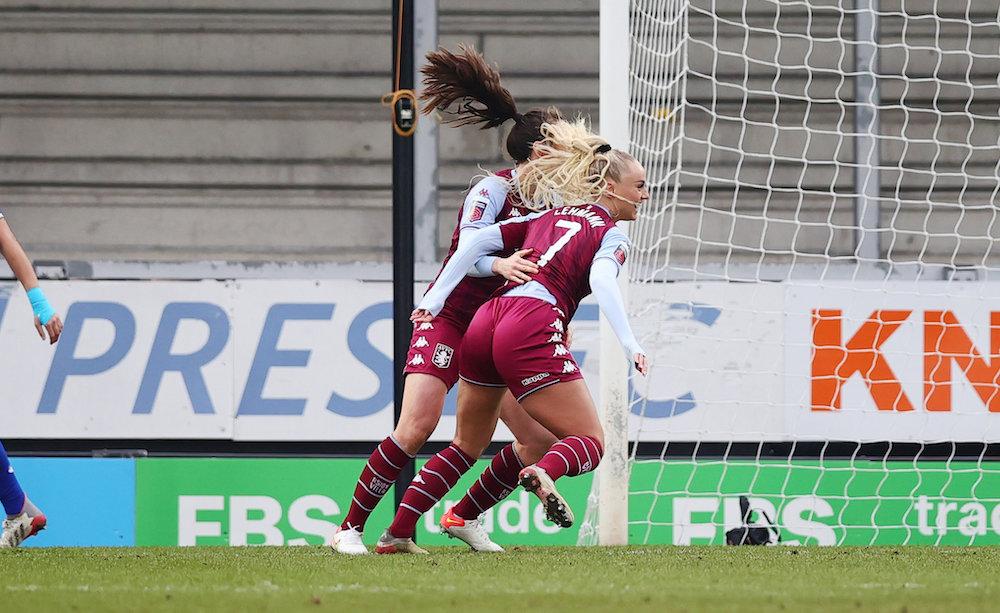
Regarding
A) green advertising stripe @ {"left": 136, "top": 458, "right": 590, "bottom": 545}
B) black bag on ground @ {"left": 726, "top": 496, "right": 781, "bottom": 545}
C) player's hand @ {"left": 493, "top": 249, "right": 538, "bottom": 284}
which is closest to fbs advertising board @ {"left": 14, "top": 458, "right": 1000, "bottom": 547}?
green advertising stripe @ {"left": 136, "top": 458, "right": 590, "bottom": 545}

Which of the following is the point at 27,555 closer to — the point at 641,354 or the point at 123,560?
the point at 123,560

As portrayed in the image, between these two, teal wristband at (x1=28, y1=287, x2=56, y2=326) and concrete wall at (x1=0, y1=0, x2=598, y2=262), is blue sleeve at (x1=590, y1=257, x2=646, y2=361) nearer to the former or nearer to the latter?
teal wristband at (x1=28, y1=287, x2=56, y2=326)

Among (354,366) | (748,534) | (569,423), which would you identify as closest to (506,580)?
(569,423)

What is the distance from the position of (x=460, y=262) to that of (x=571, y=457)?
30.0 inches

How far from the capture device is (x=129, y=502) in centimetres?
773

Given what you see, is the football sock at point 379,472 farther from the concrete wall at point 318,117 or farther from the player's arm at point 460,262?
the concrete wall at point 318,117

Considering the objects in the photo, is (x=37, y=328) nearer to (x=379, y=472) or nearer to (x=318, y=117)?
(x=379, y=472)

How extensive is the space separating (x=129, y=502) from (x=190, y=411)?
64 centimetres

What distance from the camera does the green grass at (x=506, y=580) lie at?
3.33 meters

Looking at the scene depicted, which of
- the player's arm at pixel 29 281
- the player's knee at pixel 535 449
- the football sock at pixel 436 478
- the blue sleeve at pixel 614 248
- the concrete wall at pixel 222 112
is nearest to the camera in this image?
the blue sleeve at pixel 614 248

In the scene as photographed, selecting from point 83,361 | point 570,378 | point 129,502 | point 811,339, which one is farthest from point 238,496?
point 570,378

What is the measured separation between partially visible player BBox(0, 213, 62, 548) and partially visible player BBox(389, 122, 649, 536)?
1439 millimetres

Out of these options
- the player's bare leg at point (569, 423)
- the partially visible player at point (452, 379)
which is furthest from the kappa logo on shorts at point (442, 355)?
the player's bare leg at point (569, 423)

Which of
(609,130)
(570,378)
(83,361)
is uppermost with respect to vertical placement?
(609,130)
